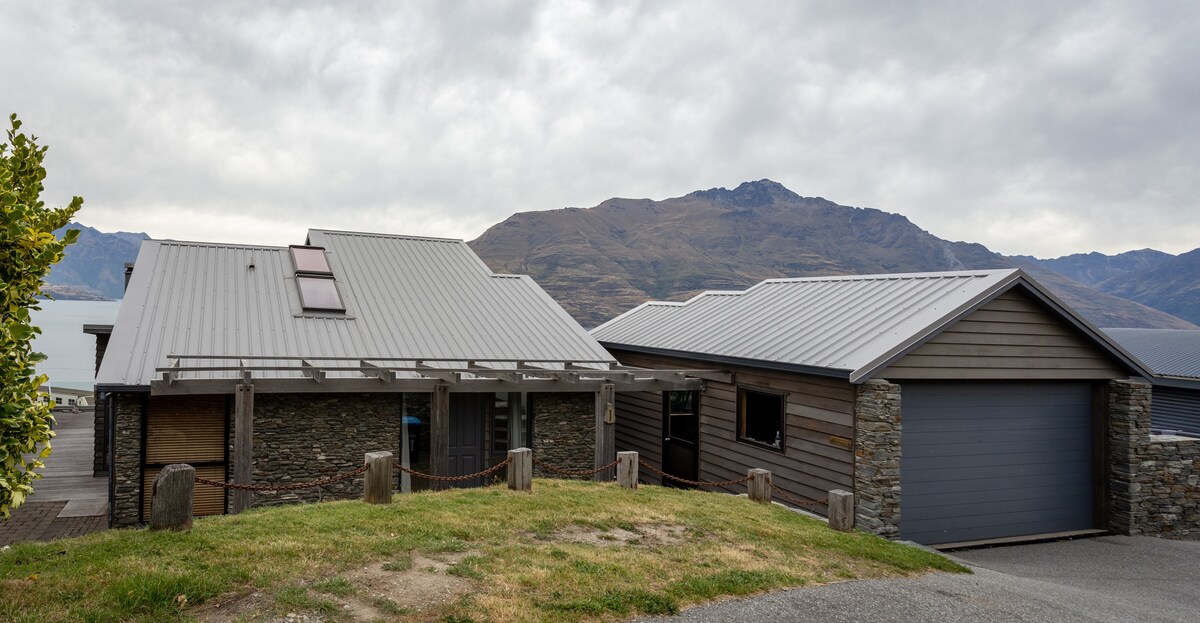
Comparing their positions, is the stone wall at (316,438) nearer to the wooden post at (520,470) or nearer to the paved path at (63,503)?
the paved path at (63,503)

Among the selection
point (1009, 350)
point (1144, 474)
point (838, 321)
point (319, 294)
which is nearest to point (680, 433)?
point (838, 321)

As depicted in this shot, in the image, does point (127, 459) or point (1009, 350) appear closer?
point (127, 459)

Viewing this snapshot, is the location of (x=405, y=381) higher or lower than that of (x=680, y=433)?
higher

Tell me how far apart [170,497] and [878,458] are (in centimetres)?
1000

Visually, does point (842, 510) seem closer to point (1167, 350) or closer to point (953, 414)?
point (953, 414)

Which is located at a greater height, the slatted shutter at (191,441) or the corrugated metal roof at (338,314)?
the corrugated metal roof at (338,314)

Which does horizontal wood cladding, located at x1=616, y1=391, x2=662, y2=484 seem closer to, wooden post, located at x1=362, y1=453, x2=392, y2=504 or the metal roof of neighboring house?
the metal roof of neighboring house

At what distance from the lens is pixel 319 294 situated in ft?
57.0

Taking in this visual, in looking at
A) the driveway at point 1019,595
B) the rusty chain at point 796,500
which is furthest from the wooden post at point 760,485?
the driveway at point 1019,595

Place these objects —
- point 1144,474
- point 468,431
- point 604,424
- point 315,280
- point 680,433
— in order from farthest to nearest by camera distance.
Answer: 1. point 680,433
2. point 315,280
3. point 468,431
4. point 604,424
5. point 1144,474

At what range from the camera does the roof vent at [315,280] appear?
16.9 m

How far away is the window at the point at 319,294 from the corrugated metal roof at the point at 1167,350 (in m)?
23.3

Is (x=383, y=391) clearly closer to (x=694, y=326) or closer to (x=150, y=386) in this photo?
(x=150, y=386)

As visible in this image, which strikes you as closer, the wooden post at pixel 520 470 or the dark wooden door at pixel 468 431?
the wooden post at pixel 520 470
